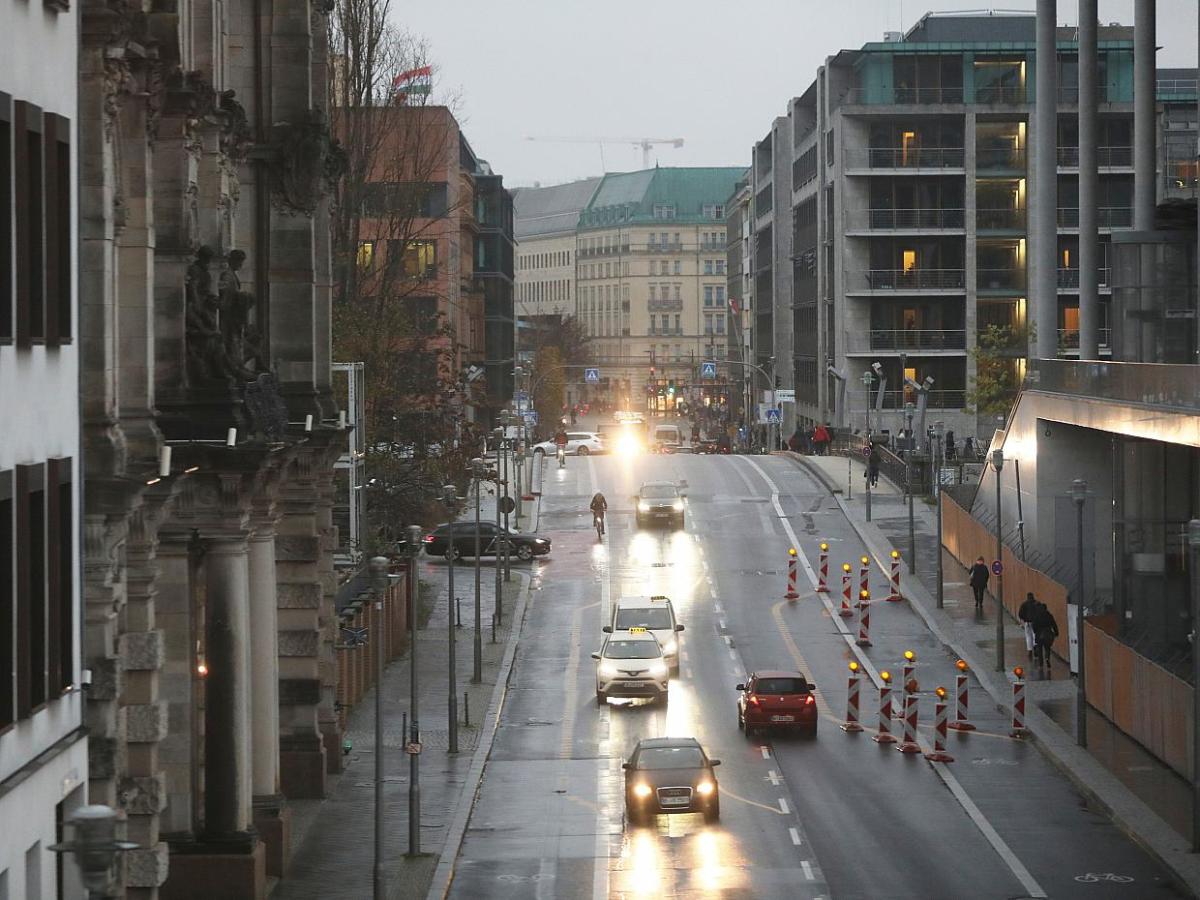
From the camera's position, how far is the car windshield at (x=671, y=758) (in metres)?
36.4

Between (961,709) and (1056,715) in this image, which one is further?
(1056,715)

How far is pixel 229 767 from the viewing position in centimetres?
3002

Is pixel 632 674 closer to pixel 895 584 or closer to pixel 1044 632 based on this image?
pixel 1044 632

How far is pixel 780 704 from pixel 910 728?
9.02ft

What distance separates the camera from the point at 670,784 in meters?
36.1

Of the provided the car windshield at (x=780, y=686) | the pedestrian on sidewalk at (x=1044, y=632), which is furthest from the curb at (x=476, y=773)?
the pedestrian on sidewalk at (x=1044, y=632)

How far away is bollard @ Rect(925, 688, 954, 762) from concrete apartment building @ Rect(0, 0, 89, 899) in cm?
2303

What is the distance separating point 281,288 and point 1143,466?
25458mm

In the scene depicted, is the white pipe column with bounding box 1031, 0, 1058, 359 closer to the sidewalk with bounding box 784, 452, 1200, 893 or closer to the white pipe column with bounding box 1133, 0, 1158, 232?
the white pipe column with bounding box 1133, 0, 1158, 232

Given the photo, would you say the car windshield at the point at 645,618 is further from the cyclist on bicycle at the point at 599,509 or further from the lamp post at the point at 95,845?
the lamp post at the point at 95,845

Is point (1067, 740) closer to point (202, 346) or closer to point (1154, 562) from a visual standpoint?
point (1154, 562)

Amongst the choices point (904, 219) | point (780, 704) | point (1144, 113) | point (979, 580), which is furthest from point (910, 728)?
point (904, 219)

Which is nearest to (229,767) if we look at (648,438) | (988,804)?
(988,804)

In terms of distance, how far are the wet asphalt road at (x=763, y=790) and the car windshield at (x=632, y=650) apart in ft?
3.79
